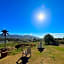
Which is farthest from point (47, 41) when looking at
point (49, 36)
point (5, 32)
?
point (5, 32)

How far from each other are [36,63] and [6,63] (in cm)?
216

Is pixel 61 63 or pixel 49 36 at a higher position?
pixel 49 36

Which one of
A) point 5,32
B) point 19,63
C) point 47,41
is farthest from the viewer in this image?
point 47,41

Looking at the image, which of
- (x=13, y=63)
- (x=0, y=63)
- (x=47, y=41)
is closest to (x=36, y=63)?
(x=13, y=63)

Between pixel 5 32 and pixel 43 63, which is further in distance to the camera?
pixel 5 32

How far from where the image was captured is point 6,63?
700cm

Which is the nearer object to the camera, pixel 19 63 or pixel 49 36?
pixel 19 63

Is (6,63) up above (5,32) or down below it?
below

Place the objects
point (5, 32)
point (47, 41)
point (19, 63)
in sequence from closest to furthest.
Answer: point (19, 63)
point (5, 32)
point (47, 41)

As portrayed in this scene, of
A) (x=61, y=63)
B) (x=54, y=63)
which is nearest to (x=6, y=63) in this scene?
(x=54, y=63)

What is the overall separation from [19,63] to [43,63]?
1.69 meters

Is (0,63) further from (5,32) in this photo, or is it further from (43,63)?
(5,32)

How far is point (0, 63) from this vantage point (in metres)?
7.06

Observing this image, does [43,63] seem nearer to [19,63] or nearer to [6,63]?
[19,63]
